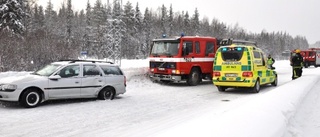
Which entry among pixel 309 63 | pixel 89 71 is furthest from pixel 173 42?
pixel 309 63

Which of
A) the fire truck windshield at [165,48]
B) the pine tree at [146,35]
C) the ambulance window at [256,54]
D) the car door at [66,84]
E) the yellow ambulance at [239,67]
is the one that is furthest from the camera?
the pine tree at [146,35]

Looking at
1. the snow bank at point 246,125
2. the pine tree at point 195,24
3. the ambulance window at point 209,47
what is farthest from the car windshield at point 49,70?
the pine tree at point 195,24

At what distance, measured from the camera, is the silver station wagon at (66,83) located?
10.1 meters

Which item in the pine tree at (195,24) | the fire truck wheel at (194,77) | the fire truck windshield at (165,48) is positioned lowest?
the fire truck wheel at (194,77)

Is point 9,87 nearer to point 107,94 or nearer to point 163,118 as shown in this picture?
point 107,94

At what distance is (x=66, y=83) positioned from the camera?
11211 millimetres

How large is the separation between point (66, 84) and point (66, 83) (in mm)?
34

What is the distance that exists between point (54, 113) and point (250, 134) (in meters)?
6.13

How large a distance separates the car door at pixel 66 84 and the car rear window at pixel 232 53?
701 cm

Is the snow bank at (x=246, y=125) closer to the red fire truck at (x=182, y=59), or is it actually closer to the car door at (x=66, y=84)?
the car door at (x=66, y=84)

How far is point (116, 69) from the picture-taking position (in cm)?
1327

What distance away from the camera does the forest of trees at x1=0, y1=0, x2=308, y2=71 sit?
77.7ft

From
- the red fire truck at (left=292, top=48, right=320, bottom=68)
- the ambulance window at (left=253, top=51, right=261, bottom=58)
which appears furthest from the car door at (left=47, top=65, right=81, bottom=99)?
the red fire truck at (left=292, top=48, right=320, bottom=68)

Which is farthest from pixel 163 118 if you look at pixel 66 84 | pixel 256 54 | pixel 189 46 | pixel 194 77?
pixel 194 77
